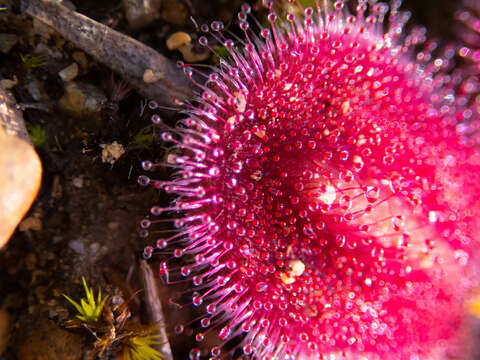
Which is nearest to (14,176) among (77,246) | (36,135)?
(36,135)

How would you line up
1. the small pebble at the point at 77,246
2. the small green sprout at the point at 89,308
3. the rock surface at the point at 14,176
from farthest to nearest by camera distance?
1. the small pebble at the point at 77,246
2. the small green sprout at the point at 89,308
3. the rock surface at the point at 14,176

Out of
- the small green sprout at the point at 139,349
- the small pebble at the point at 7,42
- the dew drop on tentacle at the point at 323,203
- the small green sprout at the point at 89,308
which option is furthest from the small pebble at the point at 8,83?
the small green sprout at the point at 139,349

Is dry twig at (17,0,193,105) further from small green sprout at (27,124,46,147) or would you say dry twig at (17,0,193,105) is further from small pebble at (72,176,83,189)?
small pebble at (72,176,83,189)

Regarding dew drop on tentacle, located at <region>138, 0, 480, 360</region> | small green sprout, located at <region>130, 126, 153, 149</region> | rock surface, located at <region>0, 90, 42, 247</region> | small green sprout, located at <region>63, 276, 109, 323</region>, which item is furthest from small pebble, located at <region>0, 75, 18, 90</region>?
small green sprout, located at <region>63, 276, 109, 323</region>

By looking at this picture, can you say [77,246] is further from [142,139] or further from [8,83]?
[8,83]

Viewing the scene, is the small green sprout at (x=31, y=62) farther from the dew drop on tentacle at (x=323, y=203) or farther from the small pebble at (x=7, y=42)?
the dew drop on tentacle at (x=323, y=203)

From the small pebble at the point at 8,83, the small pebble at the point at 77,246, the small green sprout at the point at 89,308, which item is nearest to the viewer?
the small green sprout at the point at 89,308
